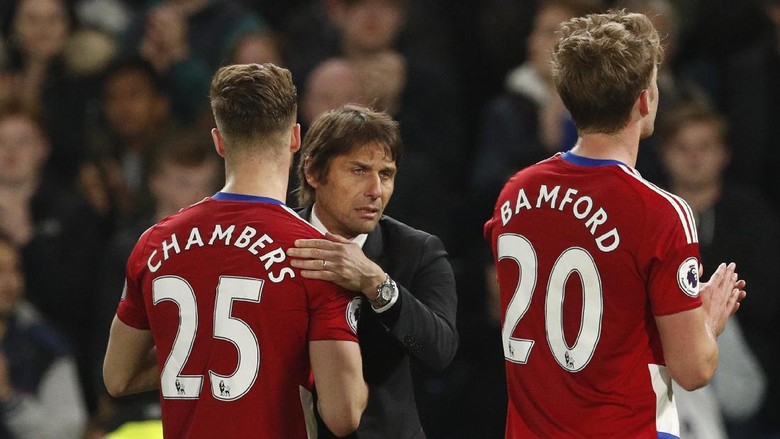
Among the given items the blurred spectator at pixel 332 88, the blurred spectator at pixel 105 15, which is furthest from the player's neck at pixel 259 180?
the blurred spectator at pixel 105 15

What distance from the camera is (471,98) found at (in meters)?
9.27

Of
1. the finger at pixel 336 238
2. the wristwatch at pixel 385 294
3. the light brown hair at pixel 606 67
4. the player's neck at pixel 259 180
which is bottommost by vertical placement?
the wristwatch at pixel 385 294

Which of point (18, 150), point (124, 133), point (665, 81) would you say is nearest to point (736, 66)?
point (665, 81)

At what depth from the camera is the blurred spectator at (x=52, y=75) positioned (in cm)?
902

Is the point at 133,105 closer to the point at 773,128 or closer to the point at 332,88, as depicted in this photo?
the point at 332,88

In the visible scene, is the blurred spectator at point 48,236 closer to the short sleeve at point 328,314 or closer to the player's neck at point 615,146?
the short sleeve at point 328,314

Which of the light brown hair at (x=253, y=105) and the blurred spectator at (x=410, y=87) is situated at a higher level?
the blurred spectator at (x=410, y=87)

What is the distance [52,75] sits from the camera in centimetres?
925

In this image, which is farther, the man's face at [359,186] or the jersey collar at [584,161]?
the man's face at [359,186]

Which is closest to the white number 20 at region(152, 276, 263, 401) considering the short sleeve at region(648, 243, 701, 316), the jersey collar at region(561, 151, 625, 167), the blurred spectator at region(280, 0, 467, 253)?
the jersey collar at region(561, 151, 625, 167)

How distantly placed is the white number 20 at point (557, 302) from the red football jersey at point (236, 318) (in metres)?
0.51

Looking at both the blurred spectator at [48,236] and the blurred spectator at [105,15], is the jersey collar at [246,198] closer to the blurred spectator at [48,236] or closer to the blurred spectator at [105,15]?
the blurred spectator at [48,236]

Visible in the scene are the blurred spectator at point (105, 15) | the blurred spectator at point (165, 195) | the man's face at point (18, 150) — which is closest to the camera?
the blurred spectator at point (165, 195)

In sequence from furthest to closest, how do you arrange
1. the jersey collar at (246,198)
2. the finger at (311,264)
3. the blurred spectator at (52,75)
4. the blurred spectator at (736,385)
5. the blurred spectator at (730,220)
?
the blurred spectator at (52,75) → the blurred spectator at (730,220) → the blurred spectator at (736,385) → the jersey collar at (246,198) → the finger at (311,264)
